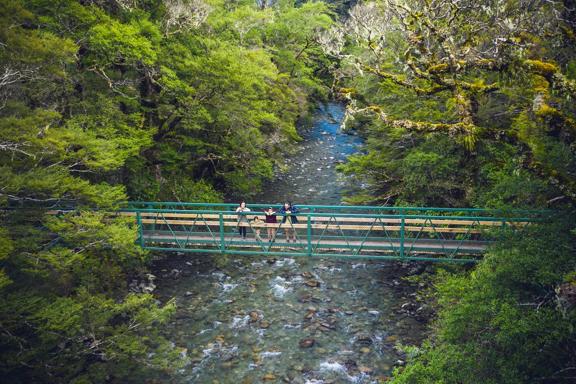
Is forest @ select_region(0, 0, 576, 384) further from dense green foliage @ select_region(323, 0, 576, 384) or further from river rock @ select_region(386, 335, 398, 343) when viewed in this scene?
river rock @ select_region(386, 335, 398, 343)

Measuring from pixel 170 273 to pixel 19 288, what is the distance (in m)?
7.86

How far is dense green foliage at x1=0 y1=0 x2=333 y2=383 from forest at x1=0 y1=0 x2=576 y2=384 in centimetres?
8

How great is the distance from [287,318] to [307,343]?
1.59m

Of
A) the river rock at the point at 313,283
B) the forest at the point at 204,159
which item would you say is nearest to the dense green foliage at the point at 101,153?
the forest at the point at 204,159

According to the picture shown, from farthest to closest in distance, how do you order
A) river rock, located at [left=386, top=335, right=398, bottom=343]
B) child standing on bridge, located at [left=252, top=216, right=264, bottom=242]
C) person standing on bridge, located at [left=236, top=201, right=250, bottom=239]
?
person standing on bridge, located at [left=236, top=201, right=250, bottom=239] < child standing on bridge, located at [left=252, top=216, right=264, bottom=242] < river rock, located at [left=386, top=335, right=398, bottom=343]

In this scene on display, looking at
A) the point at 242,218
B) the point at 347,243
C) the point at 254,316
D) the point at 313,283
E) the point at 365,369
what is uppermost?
the point at 242,218

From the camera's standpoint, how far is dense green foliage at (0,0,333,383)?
10.9m

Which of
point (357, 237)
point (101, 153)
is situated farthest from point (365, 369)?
point (101, 153)

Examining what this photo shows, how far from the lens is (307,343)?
14758mm

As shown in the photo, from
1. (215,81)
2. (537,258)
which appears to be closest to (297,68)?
(215,81)

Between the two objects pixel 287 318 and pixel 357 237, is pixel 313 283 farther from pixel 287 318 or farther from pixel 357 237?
pixel 357 237

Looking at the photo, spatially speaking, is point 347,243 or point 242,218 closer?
point 347,243

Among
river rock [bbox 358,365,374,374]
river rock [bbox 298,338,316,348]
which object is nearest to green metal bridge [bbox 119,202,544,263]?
river rock [bbox 298,338,316,348]

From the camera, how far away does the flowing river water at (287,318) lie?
13.6 m
